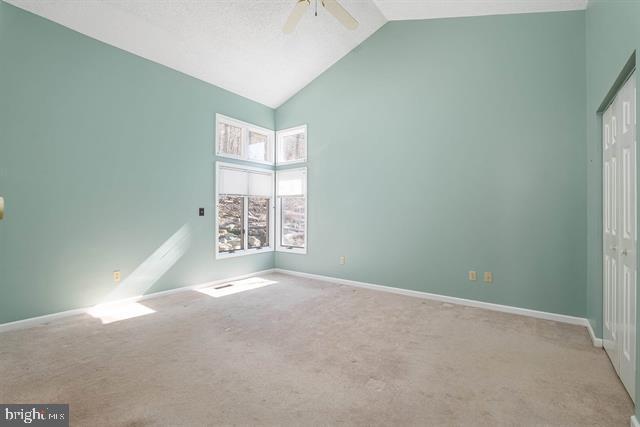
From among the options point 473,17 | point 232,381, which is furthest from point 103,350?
point 473,17

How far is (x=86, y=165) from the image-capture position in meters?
3.48

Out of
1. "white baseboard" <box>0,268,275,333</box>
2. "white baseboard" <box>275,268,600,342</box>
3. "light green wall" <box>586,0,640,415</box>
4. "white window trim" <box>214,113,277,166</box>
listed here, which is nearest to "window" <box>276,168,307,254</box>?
"white window trim" <box>214,113,277,166</box>

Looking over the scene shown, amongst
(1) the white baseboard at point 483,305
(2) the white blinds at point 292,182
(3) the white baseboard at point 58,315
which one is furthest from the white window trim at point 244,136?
(1) the white baseboard at point 483,305

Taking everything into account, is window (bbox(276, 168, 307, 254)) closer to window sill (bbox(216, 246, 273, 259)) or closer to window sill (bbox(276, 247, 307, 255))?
window sill (bbox(276, 247, 307, 255))

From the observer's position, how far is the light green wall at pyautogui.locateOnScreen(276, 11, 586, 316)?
3338mm

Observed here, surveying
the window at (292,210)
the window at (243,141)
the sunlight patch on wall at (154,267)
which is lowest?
the sunlight patch on wall at (154,267)

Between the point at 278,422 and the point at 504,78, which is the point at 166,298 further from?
the point at 504,78

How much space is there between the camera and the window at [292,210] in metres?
5.52

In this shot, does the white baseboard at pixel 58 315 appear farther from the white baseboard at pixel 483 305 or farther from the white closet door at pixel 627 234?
the white closet door at pixel 627 234

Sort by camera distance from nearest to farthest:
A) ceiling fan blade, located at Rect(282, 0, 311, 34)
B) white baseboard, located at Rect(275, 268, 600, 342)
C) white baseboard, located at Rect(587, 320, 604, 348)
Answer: white baseboard, located at Rect(587, 320, 604, 348) < ceiling fan blade, located at Rect(282, 0, 311, 34) < white baseboard, located at Rect(275, 268, 600, 342)

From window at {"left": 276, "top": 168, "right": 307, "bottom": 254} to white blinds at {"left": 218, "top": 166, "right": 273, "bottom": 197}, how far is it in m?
0.24

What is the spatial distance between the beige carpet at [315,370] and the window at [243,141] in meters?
2.66

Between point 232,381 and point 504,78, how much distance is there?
4260 mm

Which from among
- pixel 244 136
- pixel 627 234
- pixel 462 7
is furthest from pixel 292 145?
pixel 627 234
